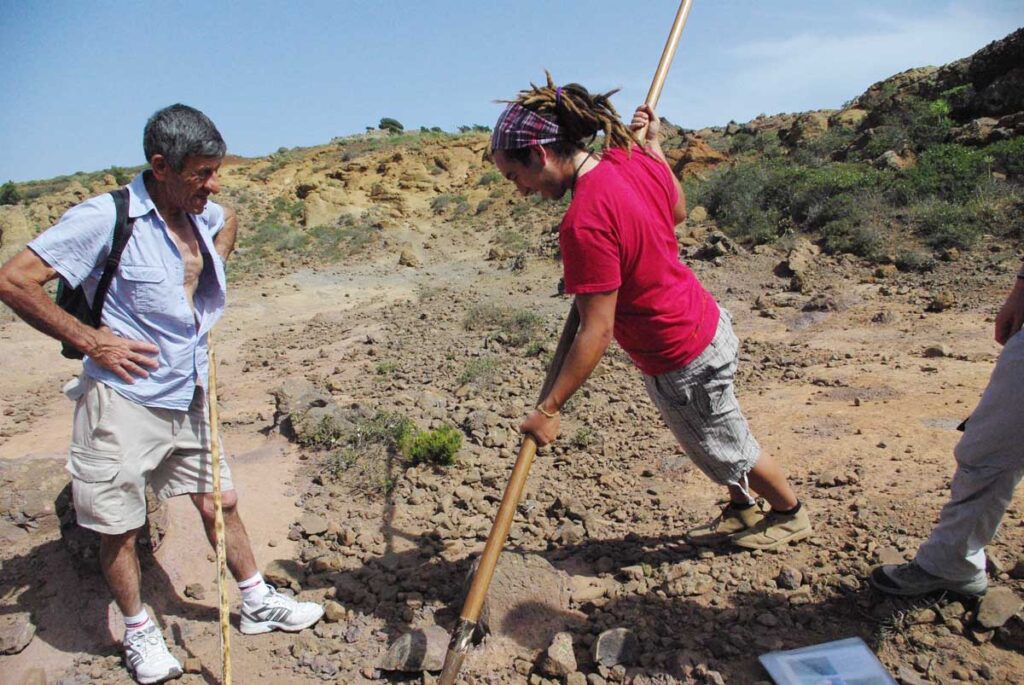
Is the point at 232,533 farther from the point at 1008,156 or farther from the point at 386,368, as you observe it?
the point at 1008,156

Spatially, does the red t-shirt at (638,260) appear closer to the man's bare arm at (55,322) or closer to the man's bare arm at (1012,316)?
the man's bare arm at (1012,316)

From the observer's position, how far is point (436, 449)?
13.4 ft

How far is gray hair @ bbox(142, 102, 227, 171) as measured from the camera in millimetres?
2203

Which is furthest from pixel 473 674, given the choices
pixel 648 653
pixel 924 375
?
pixel 924 375

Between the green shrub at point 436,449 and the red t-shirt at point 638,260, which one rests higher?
the red t-shirt at point 638,260

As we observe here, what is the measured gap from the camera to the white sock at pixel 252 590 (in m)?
2.72

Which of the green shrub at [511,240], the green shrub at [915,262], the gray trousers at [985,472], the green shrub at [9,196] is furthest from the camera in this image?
the green shrub at [9,196]

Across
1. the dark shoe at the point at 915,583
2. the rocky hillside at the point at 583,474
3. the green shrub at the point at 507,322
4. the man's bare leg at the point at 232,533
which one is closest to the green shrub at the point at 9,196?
the rocky hillside at the point at 583,474

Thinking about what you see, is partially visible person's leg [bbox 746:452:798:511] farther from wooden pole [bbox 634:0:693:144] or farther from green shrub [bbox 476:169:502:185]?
green shrub [bbox 476:169:502:185]

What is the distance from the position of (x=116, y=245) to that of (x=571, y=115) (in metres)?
1.41

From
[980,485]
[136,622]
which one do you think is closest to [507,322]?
[136,622]

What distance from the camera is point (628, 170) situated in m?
2.28

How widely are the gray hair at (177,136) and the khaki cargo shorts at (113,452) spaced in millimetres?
738

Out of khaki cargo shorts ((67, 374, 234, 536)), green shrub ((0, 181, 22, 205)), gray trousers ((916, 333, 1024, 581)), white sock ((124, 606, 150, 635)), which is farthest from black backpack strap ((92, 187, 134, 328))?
green shrub ((0, 181, 22, 205))
